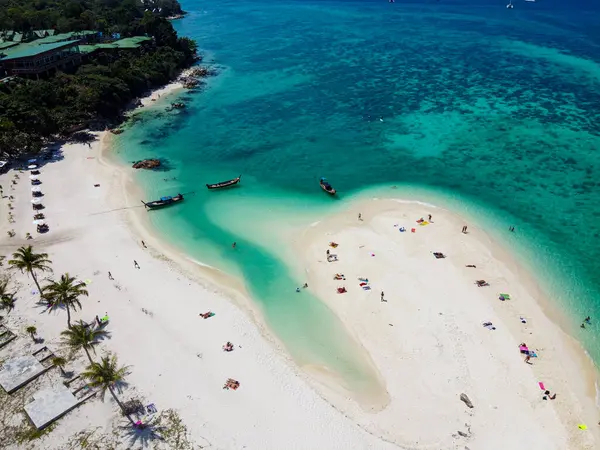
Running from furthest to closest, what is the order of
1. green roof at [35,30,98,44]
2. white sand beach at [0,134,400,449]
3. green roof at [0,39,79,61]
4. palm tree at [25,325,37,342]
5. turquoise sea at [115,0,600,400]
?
green roof at [35,30,98,44]
green roof at [0,39,79,61]
turquoise sea at [115,0,600,400]
palm tree at [25,325,37,342]
white sand beach at [0,134,400,449]

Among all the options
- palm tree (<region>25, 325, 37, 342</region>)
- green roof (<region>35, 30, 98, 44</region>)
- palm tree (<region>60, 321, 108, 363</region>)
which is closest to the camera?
palm tree (<region>60, 321, 108, 363</region>)

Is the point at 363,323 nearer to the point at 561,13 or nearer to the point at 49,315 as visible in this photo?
the point at 49,315

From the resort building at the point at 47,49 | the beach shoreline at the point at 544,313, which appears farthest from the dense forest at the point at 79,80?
the beach shoreline at the point at 544,313

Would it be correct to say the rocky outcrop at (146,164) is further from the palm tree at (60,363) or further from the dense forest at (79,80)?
the palm tree at (60,363)

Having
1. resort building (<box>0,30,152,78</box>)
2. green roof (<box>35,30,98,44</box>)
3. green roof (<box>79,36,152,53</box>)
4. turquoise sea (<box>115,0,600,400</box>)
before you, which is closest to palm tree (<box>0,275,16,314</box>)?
turquoise sea (<box>115,0,600,400</box>)

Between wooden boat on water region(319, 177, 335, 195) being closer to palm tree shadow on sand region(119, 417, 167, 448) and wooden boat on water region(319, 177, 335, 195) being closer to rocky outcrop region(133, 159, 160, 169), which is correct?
rocky outcrop region(133, 159, 160, 169)

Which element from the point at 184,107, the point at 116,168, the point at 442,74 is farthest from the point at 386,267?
the point at 442,74
